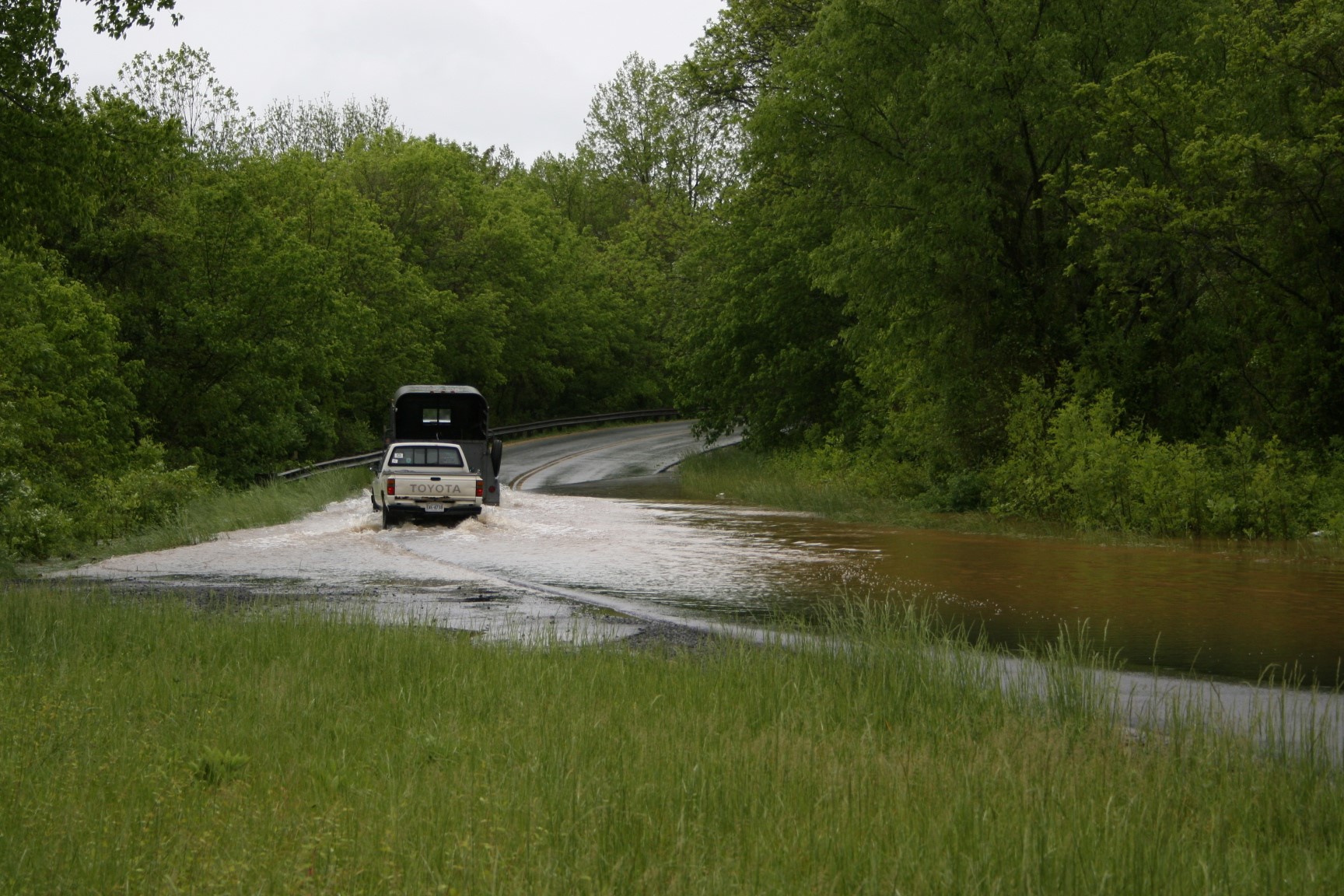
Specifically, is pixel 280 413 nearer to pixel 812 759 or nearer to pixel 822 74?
pixel 822 74

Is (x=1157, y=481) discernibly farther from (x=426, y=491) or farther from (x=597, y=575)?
(x=426, y=491)

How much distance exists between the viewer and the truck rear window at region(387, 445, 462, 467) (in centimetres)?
2788

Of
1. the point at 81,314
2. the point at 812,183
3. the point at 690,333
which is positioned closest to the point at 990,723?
the point at 812,183

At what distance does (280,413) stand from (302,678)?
121 feet

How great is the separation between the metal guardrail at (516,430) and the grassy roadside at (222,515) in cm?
133

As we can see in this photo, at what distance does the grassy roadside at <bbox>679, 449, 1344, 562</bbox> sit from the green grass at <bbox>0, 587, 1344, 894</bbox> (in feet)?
38.8

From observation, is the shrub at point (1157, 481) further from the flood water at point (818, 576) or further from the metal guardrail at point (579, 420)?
the metal guardrail at point (579, 420)

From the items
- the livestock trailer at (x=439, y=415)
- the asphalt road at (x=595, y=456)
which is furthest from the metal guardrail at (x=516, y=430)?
the livestock trailer at (x=439, y=415)

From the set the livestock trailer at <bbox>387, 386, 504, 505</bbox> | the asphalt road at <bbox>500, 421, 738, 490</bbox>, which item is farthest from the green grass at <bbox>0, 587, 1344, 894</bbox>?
the asphalt road at <bbox>500, 421, 738, 490</bbox>

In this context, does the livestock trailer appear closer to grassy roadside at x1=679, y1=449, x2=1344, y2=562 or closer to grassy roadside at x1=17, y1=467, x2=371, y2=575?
grassy roadside at x1=17, y1=467, x2=371, y2=575

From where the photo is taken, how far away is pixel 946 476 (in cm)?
A: 2994

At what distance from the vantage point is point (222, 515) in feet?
89.6

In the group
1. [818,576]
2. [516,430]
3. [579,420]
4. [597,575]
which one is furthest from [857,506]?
[579,420]

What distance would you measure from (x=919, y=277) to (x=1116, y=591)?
13.2 m
